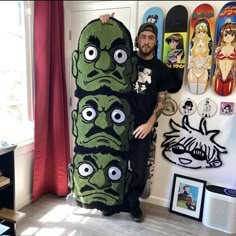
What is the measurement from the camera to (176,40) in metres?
2.18

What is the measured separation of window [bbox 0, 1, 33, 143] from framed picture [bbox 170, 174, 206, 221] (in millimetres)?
1490

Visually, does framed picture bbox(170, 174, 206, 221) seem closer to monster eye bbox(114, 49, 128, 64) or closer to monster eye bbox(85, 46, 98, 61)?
monster eye bbox(114, 49, 128, 64)

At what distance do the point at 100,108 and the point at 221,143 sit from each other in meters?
1.10

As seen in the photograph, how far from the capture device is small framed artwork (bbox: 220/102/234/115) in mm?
2062

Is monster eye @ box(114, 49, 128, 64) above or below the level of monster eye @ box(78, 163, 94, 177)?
above

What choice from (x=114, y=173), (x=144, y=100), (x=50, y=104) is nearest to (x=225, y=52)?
(x=144, y=100)

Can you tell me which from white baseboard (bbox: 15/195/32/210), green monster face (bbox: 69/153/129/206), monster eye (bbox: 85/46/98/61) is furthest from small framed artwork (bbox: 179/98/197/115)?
white baseboard (bbox: 15/195/32/210)

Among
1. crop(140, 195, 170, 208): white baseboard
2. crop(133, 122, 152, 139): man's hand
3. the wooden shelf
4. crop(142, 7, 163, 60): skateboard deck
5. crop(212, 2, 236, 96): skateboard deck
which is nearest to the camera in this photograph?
the wooden shelf

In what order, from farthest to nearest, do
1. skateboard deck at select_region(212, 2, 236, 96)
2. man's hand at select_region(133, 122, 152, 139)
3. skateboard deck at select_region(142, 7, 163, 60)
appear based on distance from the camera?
1. skateboard deck at select_region(142, 7, 163, 60)
2. man's hand at select_region(133, 122, 152, 139)
3. skateboard deck at select_region(212, 2, 236, 96)

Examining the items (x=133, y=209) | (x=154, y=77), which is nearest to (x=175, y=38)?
(x=154, y=77)

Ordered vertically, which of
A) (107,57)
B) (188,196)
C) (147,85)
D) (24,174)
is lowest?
(188,196)

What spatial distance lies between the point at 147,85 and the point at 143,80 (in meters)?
0.06

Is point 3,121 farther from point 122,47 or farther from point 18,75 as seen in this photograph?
point 122,47

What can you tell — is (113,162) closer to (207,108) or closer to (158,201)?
(158,201)
